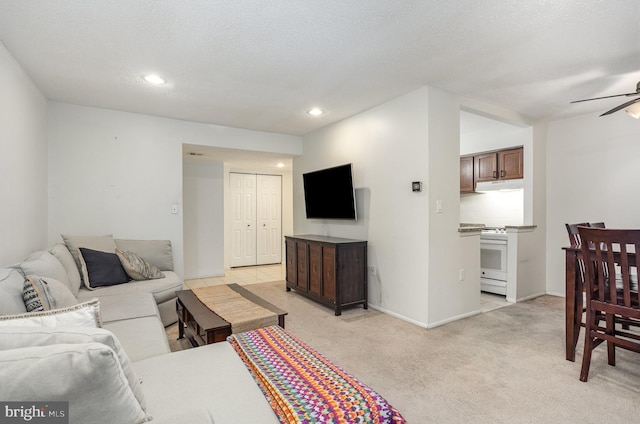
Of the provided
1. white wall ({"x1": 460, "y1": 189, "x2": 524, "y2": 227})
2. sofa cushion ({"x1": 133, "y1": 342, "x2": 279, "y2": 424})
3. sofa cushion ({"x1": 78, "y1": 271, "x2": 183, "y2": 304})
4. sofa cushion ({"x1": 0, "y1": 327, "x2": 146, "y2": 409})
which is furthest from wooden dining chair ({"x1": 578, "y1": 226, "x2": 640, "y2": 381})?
sofa cushion ({"x1": 78, "y1": 271, "x2": 183, "y2": 304})

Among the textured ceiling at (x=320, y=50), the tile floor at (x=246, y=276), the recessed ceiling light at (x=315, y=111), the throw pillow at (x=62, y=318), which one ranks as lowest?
the tile floor at (x=246, y=276)

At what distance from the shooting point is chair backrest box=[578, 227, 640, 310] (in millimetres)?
1890

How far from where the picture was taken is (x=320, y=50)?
92.0 inches

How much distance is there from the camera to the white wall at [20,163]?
229cm

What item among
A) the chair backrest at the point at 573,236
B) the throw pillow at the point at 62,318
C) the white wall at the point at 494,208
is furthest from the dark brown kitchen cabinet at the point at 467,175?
the throw pillow at the point at 62,318

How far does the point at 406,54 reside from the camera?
2.41m

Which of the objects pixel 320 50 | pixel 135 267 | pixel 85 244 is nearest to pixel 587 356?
pixel 320 50

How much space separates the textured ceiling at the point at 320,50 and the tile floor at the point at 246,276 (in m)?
2.91

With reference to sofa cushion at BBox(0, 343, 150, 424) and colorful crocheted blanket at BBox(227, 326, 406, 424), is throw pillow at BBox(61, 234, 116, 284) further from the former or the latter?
sofa cushion at BBox(0, 343, 150, 424)

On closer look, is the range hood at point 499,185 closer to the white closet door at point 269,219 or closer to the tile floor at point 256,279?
the tile floor at point 256,279

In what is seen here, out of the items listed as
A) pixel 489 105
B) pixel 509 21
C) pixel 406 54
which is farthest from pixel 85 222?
pixel 489 105

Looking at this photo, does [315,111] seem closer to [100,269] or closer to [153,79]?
[153,79]

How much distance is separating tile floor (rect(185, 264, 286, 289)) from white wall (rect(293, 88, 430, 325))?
1985 millimetres

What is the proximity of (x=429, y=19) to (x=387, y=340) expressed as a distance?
8.21ft
